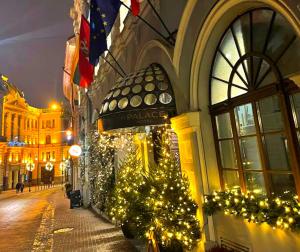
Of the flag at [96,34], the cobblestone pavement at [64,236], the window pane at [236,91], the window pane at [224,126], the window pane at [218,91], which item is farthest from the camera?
the cobblestone pavement at [64,236]

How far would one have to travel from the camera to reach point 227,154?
5.45 metres

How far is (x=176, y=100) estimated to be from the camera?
6586mm

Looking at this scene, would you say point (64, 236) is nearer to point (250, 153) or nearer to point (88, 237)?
point (88, 237)

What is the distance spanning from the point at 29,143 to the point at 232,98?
222 feet

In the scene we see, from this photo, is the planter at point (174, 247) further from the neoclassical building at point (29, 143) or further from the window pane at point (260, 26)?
the neoclassical building at point (29, 143)

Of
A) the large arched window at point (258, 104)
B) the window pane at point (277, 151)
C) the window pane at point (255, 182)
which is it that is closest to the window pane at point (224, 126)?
the large arched window at point (258, 104)

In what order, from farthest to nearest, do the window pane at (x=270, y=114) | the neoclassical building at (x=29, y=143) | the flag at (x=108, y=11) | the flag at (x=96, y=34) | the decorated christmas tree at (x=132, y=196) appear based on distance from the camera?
the neoclassical building at (x=29, y=143) → the flag at (x=96, y=34) → the flag at (x=108, y=11) → the decorated christmas tree at (x=132, y=196) → the window pane at (x=270, y=114)

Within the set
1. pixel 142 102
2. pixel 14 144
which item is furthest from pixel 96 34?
pixel 14 144

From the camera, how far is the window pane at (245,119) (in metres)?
4.69

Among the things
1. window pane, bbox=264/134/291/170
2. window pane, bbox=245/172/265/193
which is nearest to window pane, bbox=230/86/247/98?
window pane, bbox=264/134/291/170

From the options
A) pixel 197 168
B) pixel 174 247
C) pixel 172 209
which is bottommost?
pixel 174 247

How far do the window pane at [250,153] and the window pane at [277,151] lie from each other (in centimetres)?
28

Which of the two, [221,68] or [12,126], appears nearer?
[221,68]

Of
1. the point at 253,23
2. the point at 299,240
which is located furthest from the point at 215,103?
the point at 299,240
